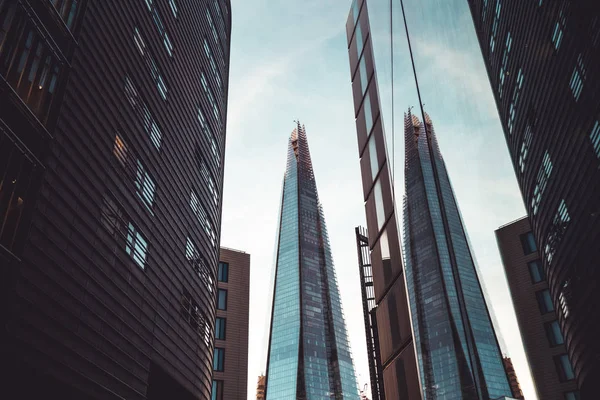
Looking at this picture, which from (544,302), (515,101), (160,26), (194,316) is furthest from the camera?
(544,302)

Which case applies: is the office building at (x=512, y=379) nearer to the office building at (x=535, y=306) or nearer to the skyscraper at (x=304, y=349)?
the office building at (x=535, y=306)

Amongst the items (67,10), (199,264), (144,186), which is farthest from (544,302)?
(67,10)

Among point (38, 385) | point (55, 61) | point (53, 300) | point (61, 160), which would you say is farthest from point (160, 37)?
point (38, 385)

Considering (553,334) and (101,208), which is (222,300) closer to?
(553,334)

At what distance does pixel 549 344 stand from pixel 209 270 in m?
27.1

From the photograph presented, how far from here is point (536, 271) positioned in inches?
1647

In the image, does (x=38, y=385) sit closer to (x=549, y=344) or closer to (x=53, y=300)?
(x=53, y=300)

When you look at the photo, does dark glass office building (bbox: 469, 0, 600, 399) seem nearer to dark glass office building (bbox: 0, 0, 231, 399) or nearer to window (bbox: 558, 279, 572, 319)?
window (bbox: 558, 279, 572, 319)

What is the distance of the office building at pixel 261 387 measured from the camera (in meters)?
188

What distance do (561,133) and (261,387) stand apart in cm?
19270

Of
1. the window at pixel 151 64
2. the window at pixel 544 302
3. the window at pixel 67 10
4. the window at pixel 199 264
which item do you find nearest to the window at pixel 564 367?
the window at pixel 544 302

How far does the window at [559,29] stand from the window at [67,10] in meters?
14.4

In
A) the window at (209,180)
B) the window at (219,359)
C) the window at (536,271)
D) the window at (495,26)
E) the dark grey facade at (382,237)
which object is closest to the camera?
the dark grey facade at (382,237)

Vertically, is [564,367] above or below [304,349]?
below
